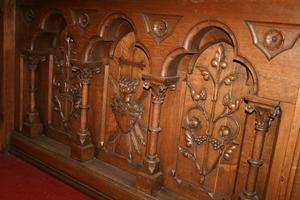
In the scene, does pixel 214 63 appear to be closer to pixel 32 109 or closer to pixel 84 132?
Answer: pixel 84 132

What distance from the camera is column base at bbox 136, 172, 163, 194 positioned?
80.4 inches

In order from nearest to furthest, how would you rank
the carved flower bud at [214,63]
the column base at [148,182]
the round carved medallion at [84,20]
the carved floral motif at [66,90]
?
1. the carved flower bud at [214,63]
2. the column base at [148,182]
3. the round carved medallion at [84,20]
4. the carved floral motif at [66,90]

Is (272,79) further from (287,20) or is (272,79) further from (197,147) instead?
(197,147)

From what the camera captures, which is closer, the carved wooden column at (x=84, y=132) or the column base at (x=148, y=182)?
the column base at (x=148, y=182)

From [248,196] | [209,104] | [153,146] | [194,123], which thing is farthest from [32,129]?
[248,196]

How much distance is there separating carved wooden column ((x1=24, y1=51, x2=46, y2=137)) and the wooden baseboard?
0.24 feet

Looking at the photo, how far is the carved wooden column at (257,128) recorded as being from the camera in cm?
154

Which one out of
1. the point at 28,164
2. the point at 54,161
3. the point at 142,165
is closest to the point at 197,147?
the point at 142,165

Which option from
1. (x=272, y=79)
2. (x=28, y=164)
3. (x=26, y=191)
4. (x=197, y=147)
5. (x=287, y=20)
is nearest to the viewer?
Result: (x=287, y=20)

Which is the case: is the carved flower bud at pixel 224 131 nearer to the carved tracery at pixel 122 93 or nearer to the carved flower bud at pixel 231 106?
the carved flower bud at pixel 231 106

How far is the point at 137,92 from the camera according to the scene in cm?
220

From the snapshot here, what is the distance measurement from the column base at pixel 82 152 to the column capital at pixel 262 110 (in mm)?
1296

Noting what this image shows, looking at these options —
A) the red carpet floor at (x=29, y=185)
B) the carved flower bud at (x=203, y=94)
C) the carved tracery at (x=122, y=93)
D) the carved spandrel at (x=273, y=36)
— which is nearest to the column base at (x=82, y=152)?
the carved tracery at (x=122, y=93)

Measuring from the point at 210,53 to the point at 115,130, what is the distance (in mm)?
943
